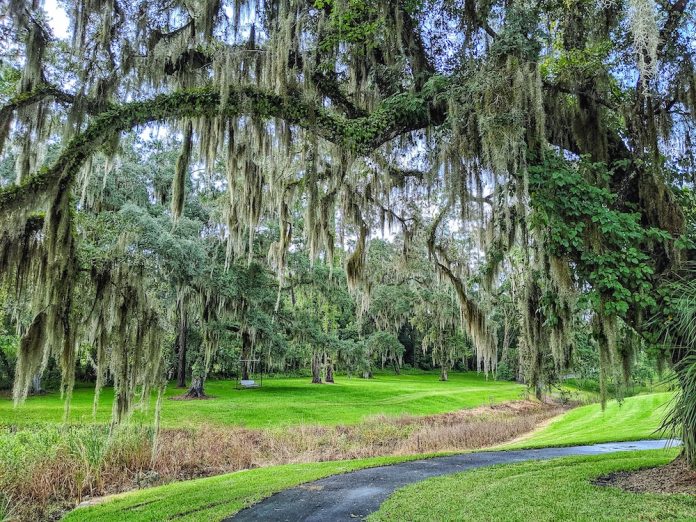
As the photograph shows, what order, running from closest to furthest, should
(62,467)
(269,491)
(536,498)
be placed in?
(536,498)
(269,491)
(62,467)

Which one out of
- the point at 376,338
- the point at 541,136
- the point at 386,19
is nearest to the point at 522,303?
the point at 541,136

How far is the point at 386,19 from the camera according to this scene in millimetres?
7609

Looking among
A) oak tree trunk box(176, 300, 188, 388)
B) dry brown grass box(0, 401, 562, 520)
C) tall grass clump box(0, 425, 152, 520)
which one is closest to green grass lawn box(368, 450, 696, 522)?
tall grass clump box(0, 425, 152, 520)

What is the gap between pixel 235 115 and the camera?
662 cm

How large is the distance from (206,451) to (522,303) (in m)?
7.84

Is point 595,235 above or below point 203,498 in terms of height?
above

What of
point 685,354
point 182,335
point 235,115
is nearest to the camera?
point 685,354

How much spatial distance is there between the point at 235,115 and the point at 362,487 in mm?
5536

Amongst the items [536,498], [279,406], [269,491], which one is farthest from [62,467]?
[279,406]

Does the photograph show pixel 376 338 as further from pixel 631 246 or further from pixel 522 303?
pixel 631 246

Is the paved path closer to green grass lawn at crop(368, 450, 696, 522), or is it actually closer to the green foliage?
green grass lawn at crop(368, 450, 696, 522)

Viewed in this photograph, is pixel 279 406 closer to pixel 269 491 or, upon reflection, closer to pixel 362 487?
pixel 269 491

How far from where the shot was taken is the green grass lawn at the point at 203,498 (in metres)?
6.16

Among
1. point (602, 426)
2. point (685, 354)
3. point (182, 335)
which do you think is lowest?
point (602, 426)
